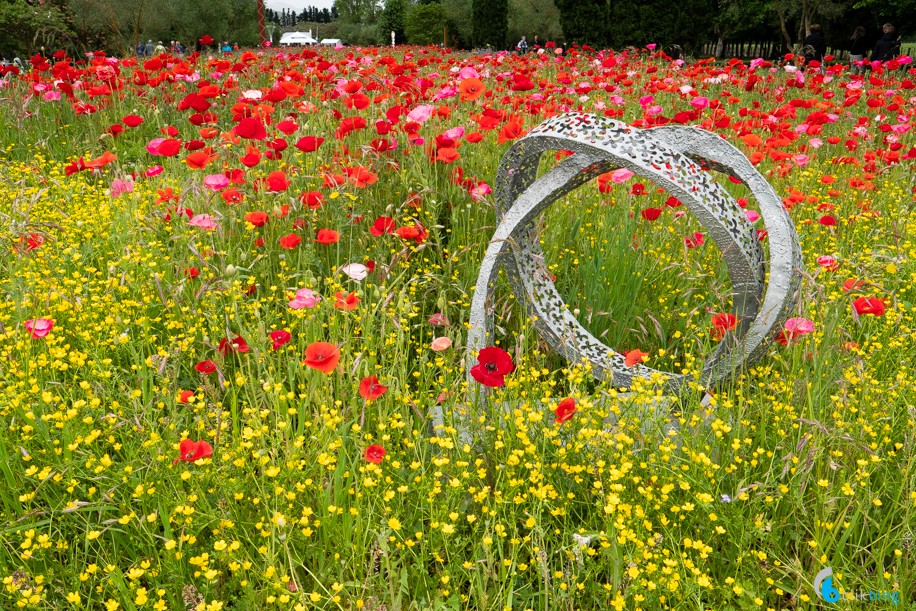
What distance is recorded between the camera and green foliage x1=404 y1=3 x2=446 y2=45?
160ft

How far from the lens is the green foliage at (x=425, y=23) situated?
1925 inches

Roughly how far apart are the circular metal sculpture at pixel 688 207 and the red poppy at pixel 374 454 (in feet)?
1.82

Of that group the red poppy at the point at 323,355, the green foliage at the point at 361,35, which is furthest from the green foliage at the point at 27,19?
the green foliage at the point at 361,35

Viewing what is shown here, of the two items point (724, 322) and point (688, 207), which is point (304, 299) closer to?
point (688, 207)

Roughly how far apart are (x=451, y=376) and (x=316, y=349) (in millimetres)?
707

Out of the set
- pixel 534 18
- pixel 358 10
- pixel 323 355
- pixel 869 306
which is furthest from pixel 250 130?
pixel 358 10

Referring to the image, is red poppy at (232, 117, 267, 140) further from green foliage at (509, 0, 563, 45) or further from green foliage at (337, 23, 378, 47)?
green foliage at (337, 23, 378, 47)

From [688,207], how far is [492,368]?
31.6 inches

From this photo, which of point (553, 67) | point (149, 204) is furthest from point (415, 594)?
point (553, 67)

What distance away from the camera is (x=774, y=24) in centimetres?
3428

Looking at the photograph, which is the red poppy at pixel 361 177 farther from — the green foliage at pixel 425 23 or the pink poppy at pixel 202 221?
the green foliage at pixel 425 23

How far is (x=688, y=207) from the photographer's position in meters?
1.99

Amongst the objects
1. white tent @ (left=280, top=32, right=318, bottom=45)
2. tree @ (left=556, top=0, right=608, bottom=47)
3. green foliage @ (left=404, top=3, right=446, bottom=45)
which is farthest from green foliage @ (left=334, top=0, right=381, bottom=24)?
tree @ (left=556, top=0, right=608, bottom=47)

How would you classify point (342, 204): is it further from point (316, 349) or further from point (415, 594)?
point (415, 594)
